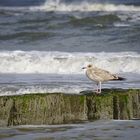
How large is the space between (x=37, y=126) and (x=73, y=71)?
6802mm

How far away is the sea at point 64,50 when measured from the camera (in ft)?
38.3

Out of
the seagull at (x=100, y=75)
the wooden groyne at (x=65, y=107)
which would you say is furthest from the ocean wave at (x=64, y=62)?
the wooden groyne at (x=65, y=107)

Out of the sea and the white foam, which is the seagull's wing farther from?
the white foam

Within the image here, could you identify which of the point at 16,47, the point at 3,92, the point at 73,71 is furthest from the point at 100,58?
the point at 3,92

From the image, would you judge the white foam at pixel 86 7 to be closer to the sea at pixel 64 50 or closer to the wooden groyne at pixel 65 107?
the sea at pixel 64 50

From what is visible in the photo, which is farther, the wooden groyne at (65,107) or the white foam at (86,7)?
the white foam at (86,7)

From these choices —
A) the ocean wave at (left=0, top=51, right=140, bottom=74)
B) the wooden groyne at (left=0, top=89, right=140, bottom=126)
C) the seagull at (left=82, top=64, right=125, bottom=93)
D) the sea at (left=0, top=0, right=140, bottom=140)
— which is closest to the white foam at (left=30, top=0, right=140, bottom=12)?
the sea at (left=0, top=0, right=140, bottom=140)

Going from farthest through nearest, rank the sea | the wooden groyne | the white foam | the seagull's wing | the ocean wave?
the white foam, the ocean wave, the sea, the seagull's wing, the wooden groyne

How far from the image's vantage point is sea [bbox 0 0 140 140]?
11680 millimetres

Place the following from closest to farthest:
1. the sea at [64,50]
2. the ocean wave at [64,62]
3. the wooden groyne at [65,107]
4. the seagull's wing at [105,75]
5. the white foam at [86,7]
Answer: the wooden groyne at [65,107] → the seagull's wing at [105,75] → the sea at [64,50] → the ocean wave at [64,62] → the white foam at [86,7]

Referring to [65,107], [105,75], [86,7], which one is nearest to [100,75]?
[105,75]

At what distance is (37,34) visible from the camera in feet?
73.0

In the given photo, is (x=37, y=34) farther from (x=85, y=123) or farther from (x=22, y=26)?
(x=85, y=123)

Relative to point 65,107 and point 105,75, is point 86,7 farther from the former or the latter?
point 65,107
